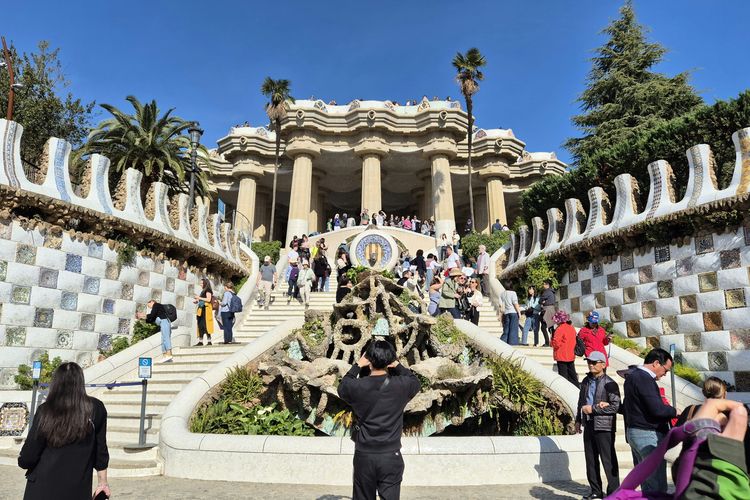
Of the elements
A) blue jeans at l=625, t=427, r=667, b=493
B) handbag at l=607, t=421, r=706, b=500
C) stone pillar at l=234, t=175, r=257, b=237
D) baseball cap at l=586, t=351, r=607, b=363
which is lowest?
blue jeans at l=625, t=427, r=667, b=493

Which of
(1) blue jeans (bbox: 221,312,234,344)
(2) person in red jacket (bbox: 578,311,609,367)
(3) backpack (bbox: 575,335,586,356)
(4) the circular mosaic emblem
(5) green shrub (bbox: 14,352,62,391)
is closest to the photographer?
(2) person in red jacket (bbox: 578,311,609,367)

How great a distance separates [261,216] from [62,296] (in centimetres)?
3053

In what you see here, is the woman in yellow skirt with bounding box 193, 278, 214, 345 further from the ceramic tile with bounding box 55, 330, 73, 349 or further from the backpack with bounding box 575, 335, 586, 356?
the backpack with bounding box 575, 335, 586, 356

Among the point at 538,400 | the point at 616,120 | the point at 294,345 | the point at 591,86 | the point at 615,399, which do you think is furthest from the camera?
the point at 591,86

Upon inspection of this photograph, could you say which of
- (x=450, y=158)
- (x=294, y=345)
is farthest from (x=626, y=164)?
(x=450, y=158)

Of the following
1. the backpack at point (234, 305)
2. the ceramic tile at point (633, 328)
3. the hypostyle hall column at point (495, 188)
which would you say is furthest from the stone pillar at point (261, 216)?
the ceramic tile at point (633, 328)

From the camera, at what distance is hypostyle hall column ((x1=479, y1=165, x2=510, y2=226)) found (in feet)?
124

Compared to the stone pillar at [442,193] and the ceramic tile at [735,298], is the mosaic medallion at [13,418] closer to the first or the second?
the ceramic tile at [735,298]

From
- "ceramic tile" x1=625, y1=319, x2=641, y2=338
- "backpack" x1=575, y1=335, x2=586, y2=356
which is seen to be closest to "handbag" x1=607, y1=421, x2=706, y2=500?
"backpack" x1=575, y1=335, x2=586, y2=356

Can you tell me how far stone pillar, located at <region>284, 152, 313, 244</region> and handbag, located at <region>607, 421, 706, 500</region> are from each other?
3226 centimetres

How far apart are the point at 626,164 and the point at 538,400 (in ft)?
37.2

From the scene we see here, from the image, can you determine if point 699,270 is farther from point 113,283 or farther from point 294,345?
point 113,283

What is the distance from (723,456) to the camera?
246 centimetres

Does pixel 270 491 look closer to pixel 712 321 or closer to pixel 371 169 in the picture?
pixel 712 321
